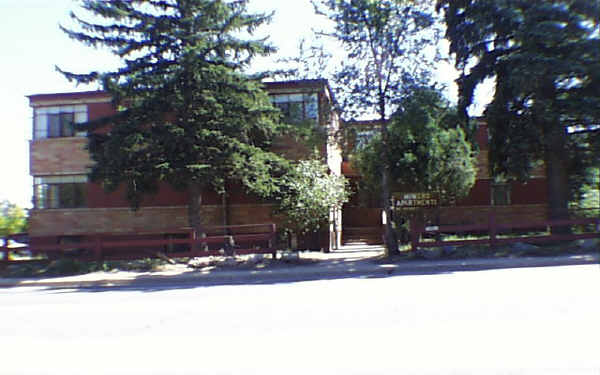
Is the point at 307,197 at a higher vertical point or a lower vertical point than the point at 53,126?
lower

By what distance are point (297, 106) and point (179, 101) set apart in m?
5.03

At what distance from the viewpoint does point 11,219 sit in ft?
69.1

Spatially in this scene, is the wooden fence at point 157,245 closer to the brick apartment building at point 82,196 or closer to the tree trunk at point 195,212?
the tree trunk at point 195,212

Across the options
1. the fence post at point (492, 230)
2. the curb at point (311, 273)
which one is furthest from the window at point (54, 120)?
the fence post at point (492, 230)

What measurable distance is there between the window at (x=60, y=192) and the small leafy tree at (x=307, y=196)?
424 inches

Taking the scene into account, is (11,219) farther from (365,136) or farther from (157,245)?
(365,136)

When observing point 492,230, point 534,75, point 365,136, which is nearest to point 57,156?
point 365,136

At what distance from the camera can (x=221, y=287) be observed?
11.8m

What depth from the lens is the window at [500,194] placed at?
24250 millimetres

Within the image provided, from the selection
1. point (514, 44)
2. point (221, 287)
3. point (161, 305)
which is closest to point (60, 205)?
point (221, 287)

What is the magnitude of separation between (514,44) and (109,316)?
1539 centimetres

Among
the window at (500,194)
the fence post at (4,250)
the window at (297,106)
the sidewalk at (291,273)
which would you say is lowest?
the sidewalk at (291,273)

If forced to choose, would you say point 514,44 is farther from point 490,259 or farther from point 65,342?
point 65,342

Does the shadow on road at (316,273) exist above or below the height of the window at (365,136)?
below
